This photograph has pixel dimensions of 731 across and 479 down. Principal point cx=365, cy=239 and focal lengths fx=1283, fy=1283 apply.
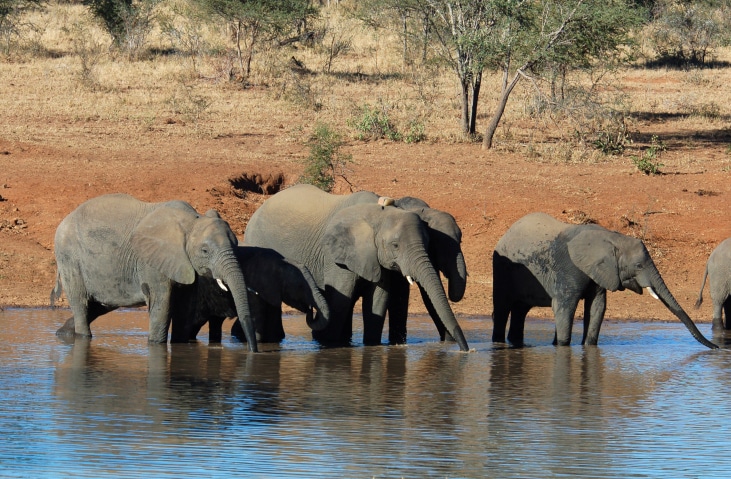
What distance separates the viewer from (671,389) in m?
10.3

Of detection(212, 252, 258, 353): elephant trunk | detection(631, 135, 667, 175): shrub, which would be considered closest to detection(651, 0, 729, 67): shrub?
detection(631, 135, 667, 175): shrub

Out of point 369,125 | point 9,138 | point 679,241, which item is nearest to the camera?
point 679,241

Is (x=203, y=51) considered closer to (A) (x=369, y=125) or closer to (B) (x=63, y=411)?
(A) (x=369, y=125)

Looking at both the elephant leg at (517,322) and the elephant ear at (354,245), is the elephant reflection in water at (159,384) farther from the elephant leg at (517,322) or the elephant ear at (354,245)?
the elephant leg at (517,322)

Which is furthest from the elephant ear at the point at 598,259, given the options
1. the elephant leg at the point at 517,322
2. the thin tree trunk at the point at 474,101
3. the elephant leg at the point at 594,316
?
the thin tree trunk at the point at 474,101

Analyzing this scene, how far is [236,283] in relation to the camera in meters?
11.0

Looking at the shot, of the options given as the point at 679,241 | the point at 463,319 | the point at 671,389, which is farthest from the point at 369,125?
the point at 671,389

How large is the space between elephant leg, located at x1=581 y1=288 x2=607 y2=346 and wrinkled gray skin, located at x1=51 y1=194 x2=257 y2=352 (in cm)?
353

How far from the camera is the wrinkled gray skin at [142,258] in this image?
11.1 meters

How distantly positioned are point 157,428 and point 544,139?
18631 mm

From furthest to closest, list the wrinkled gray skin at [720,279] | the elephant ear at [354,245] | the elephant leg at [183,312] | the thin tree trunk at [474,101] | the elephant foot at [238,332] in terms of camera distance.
→ 1. the thin tree trunk at [474,101]
2. the wrinkled gray skin at [720,279]
3. the elephant foot at [238,332]
4. the elephant ear at [354,245]
5. the elephant leg at [183,312]

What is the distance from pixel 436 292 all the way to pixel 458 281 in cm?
97

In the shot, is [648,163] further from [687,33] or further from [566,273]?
[687,33]

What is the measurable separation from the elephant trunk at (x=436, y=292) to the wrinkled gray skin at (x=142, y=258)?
162 cm
